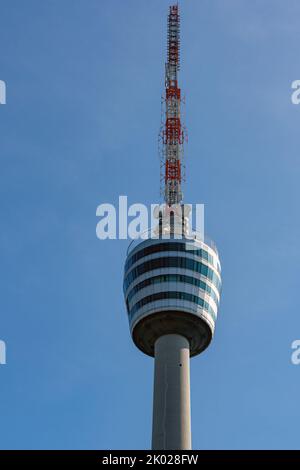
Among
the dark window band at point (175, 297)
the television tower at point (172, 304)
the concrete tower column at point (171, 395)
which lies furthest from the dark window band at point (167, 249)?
the concrete tower column at point (171, 395)

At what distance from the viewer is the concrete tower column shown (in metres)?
110

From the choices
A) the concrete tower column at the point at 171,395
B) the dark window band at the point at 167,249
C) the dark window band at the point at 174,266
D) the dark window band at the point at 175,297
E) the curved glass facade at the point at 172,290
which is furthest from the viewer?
the dark window band at the point at 167,249

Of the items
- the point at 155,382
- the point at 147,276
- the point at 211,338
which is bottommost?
the point at 155,382

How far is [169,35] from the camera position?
456 feet

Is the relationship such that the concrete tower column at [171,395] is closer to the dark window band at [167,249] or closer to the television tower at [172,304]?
the television tower at [172,304]

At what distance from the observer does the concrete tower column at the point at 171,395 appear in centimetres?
10988

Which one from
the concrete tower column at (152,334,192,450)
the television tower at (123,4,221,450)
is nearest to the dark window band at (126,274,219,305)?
the television tower at (123,4,221,450)

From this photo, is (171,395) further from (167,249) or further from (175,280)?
(167,249)

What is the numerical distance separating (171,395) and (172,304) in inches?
521

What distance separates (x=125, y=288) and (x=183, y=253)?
37.2 feet
